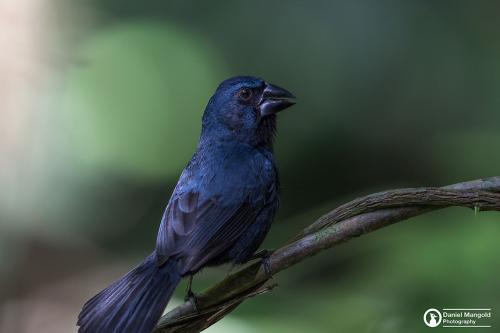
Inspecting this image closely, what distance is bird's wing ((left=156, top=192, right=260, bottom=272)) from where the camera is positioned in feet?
10.1

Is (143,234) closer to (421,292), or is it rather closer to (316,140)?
(316,140)

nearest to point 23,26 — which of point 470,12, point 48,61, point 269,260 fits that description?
point 48,61

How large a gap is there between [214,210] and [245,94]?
0.90 meters

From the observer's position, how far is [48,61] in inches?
184

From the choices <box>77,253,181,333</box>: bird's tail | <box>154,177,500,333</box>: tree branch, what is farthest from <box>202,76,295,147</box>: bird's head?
<box>154,177,500,333</box>: tree branch

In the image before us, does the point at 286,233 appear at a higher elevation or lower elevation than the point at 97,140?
lower

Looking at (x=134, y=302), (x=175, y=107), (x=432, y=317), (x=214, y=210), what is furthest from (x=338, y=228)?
(x=175, y=107)

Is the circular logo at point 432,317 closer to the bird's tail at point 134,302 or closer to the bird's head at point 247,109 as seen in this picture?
the bird's tail at point 134,302

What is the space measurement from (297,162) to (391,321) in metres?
2.30

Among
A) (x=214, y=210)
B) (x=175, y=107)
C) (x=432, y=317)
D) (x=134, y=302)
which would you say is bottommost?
(x=432, y=317)

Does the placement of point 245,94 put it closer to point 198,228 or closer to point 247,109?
point 247,109

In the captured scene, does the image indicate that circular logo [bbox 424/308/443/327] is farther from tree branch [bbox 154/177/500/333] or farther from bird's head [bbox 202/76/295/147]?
bird's head [bbox 202/76/295/147]

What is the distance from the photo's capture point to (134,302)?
2.86 m

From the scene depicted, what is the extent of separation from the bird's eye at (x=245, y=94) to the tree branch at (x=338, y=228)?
1.76 meters
